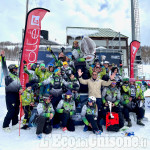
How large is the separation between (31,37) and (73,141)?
3.98 meters

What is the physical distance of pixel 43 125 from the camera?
352cm

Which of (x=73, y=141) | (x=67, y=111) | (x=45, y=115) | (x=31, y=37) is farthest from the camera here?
(x=31, y=37)

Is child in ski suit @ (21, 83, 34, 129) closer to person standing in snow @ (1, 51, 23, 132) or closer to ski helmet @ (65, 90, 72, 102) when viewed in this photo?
person standing in snow @ (1, 51, 23, 132)

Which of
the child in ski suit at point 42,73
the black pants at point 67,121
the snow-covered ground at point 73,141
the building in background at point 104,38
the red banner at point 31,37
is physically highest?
the building in background at point 104,38

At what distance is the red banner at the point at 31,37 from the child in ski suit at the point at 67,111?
211 cm

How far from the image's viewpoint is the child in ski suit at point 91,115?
374 centimetres

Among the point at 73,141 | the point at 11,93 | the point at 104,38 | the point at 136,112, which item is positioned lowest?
the point at 73,141

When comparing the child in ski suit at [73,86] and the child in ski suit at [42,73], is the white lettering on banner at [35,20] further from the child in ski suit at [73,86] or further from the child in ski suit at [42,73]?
the child in ski suit at [73,86]

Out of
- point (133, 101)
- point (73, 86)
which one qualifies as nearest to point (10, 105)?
point (73, 86)

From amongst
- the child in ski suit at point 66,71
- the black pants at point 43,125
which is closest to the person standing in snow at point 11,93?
the black pants at point 43,125

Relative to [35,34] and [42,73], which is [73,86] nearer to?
[42,73]

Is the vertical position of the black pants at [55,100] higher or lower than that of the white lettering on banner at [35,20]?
lower

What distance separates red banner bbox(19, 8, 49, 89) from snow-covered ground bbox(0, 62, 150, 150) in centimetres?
227

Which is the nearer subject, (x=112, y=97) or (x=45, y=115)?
(x=45, y=115)
